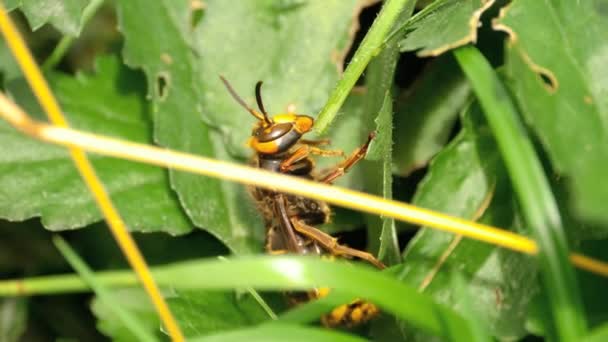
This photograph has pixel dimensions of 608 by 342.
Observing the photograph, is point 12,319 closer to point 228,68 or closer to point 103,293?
point 228,68

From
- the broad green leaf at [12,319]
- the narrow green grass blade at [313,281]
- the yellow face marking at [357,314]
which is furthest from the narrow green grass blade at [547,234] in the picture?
the broad green leaf at [12,319]

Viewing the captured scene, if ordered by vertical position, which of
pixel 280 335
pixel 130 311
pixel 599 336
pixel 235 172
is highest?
pixel 235 172

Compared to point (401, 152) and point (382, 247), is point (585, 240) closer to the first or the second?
point (382, 247)

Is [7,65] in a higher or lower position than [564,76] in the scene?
higher

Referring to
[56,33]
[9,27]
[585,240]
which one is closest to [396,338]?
[585,240]

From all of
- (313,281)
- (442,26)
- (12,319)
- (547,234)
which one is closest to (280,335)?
(313,281)

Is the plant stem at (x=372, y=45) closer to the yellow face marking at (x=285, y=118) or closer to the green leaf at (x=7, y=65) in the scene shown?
the yellow face marking at (x=285, y=118)

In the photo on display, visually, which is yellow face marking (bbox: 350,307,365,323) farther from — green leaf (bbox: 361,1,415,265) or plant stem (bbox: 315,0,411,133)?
plant stem (bbox: 315,0,411,133)
